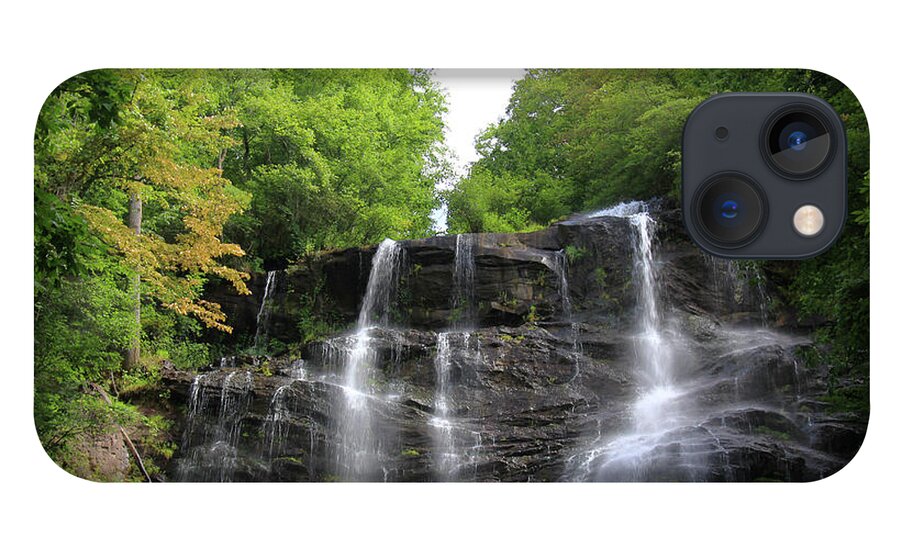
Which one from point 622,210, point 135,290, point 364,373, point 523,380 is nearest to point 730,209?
point 622,210

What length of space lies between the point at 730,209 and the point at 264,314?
303 centimetres

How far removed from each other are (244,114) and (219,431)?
207 centimetres

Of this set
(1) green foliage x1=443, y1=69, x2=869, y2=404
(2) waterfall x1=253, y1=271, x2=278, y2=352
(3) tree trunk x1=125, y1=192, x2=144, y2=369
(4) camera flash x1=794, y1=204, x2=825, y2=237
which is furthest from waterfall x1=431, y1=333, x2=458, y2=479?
(4) camera flash x1=794, y1=204, x2=825, y2=237

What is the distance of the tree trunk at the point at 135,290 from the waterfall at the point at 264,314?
75cm

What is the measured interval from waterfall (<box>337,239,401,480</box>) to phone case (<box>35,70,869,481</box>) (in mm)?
14

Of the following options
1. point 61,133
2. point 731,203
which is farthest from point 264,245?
point 731,203

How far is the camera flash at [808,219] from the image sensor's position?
18.2ft

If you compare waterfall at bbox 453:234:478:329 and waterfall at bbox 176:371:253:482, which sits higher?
waterfall at bbox 453:234:478:329

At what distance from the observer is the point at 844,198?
18.2 ft

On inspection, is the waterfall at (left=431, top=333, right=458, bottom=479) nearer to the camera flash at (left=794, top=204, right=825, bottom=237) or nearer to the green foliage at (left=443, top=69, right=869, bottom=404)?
the green foliage at (left=443, top=69, right=869, bottom=404)

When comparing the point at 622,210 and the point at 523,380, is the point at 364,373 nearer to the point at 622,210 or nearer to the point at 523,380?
the point at 523,380

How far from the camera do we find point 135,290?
6.28 meters

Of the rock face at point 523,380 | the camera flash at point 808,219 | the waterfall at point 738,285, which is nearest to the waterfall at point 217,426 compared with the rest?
the rock face at point 523,380

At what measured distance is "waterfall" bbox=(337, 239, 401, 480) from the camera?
6.07m
